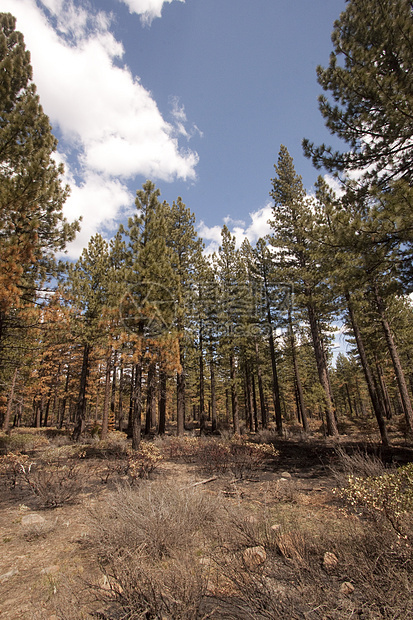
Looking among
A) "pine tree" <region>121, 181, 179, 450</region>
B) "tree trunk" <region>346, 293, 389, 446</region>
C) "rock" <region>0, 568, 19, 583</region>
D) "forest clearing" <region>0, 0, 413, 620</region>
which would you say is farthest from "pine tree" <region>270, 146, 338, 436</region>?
"rock" <region>0, 568, 19, 583</region>

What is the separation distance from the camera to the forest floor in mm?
2281

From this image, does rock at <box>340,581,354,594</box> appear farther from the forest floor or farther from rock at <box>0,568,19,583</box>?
rock at <box>0,568,19,583</box>

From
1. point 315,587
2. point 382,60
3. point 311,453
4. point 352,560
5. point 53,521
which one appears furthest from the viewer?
point 311,453

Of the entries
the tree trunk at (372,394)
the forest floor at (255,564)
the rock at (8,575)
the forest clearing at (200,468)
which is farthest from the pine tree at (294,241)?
the rock at (8,575)

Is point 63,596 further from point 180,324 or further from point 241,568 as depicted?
point 180,324

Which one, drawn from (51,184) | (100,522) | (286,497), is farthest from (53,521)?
(51,184)

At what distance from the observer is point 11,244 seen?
7.60 metres

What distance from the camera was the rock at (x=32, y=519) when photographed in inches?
197

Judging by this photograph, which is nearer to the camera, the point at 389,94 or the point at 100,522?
the point at 100,522

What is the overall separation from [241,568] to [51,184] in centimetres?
982

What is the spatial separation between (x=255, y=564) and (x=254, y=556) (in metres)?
0.27

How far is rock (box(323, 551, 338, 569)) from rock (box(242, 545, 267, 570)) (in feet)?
2.21

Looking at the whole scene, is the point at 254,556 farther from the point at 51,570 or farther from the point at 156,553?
the point at 51,570


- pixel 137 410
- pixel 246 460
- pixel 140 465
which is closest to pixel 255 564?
pixel 140 465
